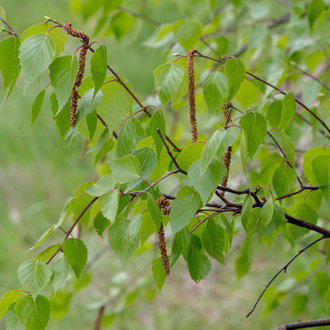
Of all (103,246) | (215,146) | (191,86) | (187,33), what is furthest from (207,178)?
(103,246)

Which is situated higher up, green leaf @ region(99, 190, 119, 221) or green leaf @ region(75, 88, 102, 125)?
green leaf @ region(75, 88, 102, 125)

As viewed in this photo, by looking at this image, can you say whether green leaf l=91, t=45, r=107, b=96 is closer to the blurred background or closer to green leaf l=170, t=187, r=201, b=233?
green leaf l=170, t=187, r=201, b=233

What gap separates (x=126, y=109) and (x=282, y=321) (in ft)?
6.36

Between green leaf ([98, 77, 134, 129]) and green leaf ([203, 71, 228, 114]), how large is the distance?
0.33ft

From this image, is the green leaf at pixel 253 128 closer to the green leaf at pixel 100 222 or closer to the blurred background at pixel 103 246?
the green leaf at pixel 100 222

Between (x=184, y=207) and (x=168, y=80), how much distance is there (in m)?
0.16

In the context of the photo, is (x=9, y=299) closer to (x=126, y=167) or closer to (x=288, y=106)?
(x=126, y=167)

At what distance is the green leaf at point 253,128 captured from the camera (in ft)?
1.99

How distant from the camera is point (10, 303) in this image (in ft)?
2.10

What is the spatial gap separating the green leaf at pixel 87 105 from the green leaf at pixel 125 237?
13 centimetres

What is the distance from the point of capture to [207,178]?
553 millimetres

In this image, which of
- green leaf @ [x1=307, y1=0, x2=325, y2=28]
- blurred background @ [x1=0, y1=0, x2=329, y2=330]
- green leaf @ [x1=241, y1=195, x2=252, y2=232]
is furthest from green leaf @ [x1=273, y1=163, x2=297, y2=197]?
blurred background @ [x1=0, y1=0, x2=329, y2=330]

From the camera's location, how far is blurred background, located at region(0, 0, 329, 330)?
230cm

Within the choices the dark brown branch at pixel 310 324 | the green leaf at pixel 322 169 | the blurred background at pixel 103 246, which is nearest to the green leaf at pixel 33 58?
the green leaf at pixel 322 169
